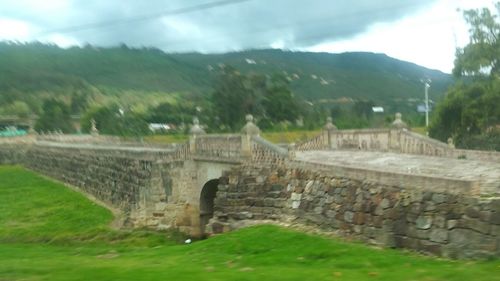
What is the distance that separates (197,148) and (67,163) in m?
15.2

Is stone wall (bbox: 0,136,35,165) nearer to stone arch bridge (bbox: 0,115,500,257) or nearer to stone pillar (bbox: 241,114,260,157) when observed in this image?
stone arch bridge (bbox: 0,115,500,257)

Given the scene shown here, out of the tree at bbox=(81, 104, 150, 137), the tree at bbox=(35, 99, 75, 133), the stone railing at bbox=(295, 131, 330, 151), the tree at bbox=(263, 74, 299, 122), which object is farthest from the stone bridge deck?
the tree at bbox=(35, 99, 75, 133)

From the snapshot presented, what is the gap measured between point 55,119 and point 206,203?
47123mm

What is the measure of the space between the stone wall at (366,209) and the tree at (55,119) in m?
46.2

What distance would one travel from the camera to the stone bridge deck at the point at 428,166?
1158cm

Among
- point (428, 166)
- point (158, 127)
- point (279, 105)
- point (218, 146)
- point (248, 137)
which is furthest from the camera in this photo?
point (158, 127)

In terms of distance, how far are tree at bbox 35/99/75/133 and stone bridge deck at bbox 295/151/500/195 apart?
46628mm

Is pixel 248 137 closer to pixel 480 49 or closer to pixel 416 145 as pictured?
pixel 416 145

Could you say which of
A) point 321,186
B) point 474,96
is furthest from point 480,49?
point 321,186

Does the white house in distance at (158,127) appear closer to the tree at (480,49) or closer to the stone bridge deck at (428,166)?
the tree at (480,49)

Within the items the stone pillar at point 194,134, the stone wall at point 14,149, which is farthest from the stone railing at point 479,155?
the stone wall at point 14,149

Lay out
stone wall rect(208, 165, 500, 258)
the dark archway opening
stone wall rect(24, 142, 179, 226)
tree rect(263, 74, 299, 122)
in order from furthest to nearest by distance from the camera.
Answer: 1. tree rect(263, 74, 299, 122)
2. stone wall rect(24, 142, 179, 226)
3. the dark archway opening
4. stone wall rect(208, 165, 500, 258)

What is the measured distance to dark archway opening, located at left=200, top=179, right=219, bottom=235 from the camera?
23.4m

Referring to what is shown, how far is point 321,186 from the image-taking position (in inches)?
580
